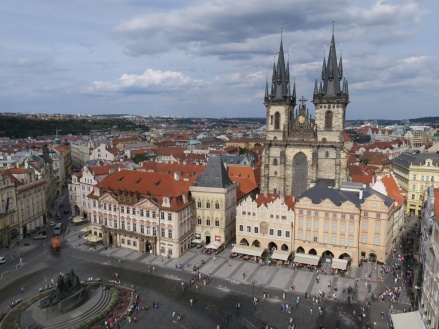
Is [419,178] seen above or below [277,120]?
below

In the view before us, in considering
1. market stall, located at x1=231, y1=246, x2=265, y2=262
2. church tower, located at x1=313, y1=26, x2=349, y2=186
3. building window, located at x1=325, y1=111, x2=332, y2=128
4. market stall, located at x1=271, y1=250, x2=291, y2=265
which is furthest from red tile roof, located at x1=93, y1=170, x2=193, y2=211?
building window, located at x1=325, y1=111, x2=332, y2=128

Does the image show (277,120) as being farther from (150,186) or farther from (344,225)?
(150,186)

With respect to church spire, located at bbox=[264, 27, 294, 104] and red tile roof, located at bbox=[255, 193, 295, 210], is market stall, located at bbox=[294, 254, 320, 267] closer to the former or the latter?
red tile roof, located at bbox=[255, 193, 295, 210]

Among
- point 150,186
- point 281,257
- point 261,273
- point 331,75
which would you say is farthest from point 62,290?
point 331,75

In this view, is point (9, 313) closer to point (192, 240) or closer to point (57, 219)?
point (192, 240)

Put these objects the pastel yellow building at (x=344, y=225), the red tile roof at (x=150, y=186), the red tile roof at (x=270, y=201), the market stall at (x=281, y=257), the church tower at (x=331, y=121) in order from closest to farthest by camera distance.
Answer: the pastel yellow building at (x=344, y=225)
the market stall at (x=281, y=257)
the red tile roof at (x=150, y=186)
the red tile roof at (x=270, y=201)
the church tower at (x=331, y=121)

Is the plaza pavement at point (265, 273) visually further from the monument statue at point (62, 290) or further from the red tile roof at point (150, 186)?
the monument statue at point (62, 290)

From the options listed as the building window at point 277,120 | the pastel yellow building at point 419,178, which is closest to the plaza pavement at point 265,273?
the building window at point 277,120

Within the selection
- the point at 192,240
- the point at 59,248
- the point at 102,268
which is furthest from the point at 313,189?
the point at 59,248
